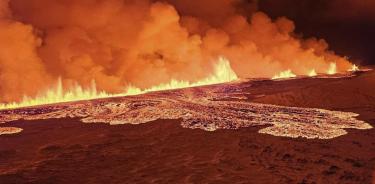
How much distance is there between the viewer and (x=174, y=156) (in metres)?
10.8

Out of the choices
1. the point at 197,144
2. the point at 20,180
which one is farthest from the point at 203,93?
the point at 20,180

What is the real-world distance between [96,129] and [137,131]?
1935 mm

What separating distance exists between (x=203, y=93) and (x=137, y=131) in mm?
13070

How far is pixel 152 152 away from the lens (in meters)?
11.4

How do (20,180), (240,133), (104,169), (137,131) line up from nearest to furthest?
1. (20,180)
2. (104,169)
3. (240,133)
4. (137,131)

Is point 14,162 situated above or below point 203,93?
below

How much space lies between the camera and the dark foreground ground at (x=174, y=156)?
29.1 ft

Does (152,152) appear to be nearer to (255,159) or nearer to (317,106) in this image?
(255,159)

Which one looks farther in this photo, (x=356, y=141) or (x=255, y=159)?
(x=356, y=141)

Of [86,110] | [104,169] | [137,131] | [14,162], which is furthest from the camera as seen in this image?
[86,110]

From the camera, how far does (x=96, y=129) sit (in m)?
15.8

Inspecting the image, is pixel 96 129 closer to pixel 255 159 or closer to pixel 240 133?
pixel 240 133

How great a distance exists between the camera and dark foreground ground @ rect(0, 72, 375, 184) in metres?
8.86

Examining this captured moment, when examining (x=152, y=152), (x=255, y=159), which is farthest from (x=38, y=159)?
(x=255, y=159)
